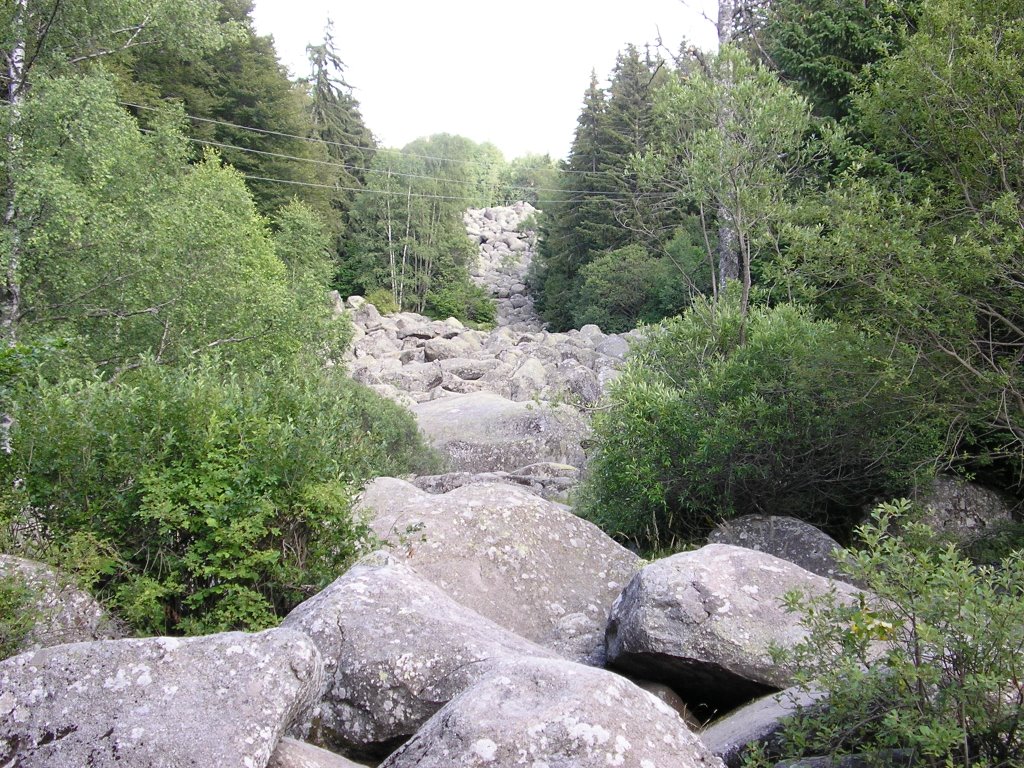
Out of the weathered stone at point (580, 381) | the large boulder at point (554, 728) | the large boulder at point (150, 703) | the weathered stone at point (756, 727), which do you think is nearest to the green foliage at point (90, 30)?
the large boulder at point (150, 703)

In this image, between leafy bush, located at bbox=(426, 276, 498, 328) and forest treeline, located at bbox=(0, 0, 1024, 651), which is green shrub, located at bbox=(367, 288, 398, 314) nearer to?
leafy bush, located at bbox=(426, 276, 498, 328)

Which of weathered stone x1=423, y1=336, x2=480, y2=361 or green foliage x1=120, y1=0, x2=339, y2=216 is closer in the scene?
green foliage x1=120, y1=0, x2=339, y2=216

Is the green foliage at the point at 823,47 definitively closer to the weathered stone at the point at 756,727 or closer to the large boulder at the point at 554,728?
the weathered stone at the point at 756,727

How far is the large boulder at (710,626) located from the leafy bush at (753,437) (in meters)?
3.56

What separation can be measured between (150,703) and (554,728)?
168 cm

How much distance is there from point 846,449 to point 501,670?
7.11 meters

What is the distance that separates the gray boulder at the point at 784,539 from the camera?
8.70 meters

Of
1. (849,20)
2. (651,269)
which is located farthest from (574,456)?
(651,269)

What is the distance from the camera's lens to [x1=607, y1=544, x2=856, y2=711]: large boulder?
5.60 meters

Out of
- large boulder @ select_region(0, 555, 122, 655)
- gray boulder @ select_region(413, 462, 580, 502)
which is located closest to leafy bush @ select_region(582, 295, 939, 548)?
gray boulder @ select_region(413, 462, 580, 502)

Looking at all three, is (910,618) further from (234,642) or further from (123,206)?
(123,206)

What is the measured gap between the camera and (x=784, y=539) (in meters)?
9.02

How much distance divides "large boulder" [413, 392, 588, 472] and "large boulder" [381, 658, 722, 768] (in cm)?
1711

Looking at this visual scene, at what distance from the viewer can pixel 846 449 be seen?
32.0 ft
